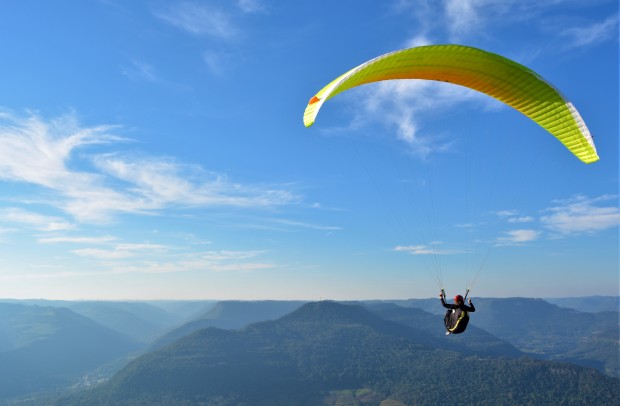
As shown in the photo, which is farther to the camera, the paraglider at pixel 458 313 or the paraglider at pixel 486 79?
the paraglider at pixel 458 313

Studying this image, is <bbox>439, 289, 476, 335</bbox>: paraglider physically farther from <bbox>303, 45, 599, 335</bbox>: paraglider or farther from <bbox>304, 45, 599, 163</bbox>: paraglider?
<bbox>304, 45, 599, 163</bbox>: paraglider

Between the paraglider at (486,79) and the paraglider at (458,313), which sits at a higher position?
the paraglider at (486,79)

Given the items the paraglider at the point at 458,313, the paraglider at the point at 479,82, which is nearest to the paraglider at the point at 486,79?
the paraglider at the point at 479,82

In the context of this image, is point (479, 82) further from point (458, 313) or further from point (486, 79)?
point (458, 313)

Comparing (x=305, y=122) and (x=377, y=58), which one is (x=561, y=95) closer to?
(x=377, y=58)

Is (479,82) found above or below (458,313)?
above

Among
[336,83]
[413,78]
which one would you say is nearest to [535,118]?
A: [413,78]

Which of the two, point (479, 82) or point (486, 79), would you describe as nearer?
point (486, 79)

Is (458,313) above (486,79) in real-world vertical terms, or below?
below

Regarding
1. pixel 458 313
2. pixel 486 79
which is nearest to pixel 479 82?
pixel 486 79

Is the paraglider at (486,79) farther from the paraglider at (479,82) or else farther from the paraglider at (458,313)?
the paraglider at (458,313)
